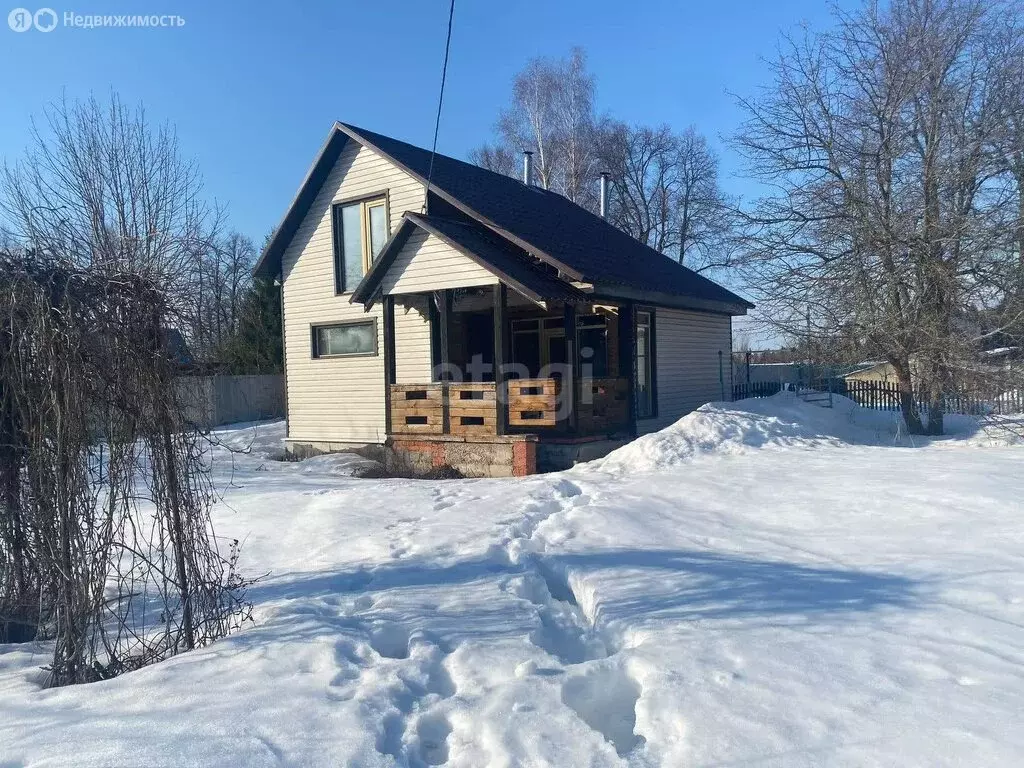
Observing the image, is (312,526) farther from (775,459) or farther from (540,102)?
(540,102)

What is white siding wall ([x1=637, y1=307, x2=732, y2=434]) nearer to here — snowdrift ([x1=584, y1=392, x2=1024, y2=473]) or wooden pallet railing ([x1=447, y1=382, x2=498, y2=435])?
snowdrift ([x1=584, y1=392, x2=1024, y2=473])

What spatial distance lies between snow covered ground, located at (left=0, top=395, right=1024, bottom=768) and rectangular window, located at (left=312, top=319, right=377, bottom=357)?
298 inches

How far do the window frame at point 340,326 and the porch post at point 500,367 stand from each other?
4.39 meters

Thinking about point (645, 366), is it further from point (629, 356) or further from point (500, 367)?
point (500, 367)

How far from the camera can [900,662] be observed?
411 centimetres

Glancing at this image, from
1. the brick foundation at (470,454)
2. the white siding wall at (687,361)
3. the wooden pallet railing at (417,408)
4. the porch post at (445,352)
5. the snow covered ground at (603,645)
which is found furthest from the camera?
the white siding wall at (687,361)

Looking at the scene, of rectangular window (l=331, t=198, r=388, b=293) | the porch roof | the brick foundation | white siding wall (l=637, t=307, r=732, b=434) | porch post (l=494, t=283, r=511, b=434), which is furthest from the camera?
rectangular window (l=331, t=198, r=388, b=293)

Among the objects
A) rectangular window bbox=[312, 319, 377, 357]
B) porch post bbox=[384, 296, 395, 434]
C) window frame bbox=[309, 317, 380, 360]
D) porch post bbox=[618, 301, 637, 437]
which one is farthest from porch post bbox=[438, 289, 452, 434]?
porch post bbox=[618, 301, 637, 437]

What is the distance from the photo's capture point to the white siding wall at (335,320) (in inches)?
601

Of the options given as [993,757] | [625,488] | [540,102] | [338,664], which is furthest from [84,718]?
[540,102]

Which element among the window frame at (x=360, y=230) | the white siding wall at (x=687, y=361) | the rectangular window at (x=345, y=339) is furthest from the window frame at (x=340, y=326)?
the white siding wall at (x=687, y=361)

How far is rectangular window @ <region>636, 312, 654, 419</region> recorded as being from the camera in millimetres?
15164

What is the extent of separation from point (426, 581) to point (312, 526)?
2.61 metres

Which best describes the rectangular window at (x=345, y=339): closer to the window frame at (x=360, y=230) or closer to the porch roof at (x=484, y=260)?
the window frame at (x=360, y=230)
